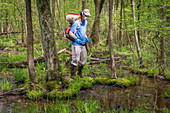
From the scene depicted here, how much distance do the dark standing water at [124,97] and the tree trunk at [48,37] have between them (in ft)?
3.22

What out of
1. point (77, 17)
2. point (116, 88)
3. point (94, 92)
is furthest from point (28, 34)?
point (116, 88)

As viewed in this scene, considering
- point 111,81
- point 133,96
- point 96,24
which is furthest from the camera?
point 96,24

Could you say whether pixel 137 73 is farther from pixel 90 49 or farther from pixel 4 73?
pixel 4 73

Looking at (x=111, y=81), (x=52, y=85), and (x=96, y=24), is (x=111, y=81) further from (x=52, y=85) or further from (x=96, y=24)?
(x=96, y=24)

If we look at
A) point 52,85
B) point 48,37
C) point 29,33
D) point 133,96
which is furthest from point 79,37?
point 133,96

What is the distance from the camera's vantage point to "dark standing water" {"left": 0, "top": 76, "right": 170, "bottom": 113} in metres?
3.64

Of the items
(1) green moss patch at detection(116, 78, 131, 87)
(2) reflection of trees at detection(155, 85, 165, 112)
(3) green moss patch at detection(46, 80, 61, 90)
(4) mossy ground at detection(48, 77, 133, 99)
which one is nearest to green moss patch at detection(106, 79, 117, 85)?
(4) mossy ground at detection(48, 77, 133, 99)

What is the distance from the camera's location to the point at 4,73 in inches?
244

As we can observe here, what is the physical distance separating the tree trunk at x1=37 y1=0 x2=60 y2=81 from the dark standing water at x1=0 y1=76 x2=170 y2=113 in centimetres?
98

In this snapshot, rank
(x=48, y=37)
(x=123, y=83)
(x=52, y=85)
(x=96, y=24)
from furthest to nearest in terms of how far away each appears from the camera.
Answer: (x=96, y=24), (x=123, y=83), (x=52, y=85), (x=48, y=37)

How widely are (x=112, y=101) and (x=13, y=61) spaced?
558 cm

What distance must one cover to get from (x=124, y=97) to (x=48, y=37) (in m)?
2.67

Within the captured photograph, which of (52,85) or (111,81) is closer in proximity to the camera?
(52,85)

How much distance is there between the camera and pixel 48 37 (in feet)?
13.3
